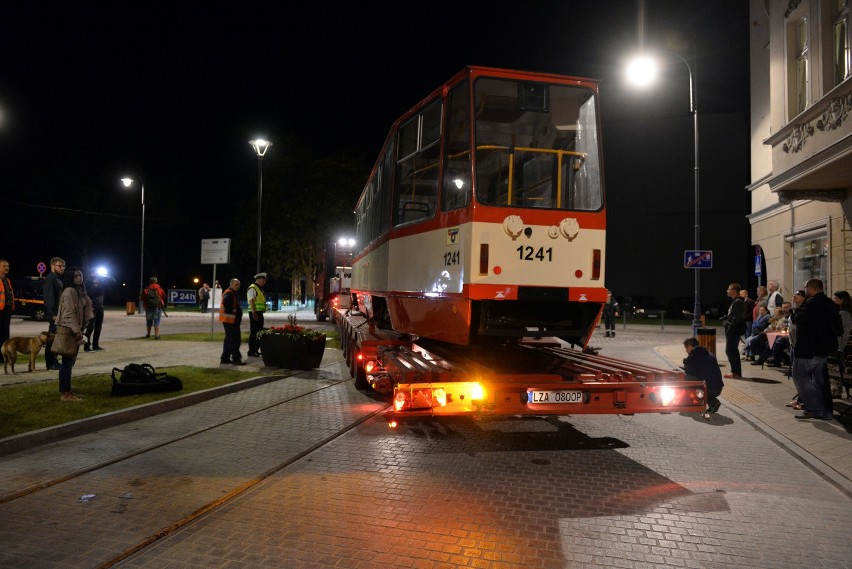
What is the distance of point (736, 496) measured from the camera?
502cm

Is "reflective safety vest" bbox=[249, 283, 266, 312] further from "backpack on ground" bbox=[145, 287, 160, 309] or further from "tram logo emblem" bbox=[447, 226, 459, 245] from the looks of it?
"tram logo emblem" bbox=[447, 226, 459, 245]

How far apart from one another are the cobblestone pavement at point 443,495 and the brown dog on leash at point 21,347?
4380 mm

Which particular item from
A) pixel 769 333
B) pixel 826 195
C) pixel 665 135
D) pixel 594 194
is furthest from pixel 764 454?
pixel 665 135

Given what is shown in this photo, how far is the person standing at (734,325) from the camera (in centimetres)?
1116

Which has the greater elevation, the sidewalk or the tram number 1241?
the tram number 1241

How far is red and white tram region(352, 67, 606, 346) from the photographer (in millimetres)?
6023

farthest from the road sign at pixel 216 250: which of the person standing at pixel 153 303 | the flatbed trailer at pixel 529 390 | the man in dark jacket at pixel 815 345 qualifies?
the man in dark jacket at pixel 815 345

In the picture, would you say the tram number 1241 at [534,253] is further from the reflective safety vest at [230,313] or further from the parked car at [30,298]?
the parked car at [30,298]

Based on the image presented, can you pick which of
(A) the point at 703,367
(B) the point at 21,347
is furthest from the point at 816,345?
(B) the point at 21,347

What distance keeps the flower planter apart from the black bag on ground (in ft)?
9.91

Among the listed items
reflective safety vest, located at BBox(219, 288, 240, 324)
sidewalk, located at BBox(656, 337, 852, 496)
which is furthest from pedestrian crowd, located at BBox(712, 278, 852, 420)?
reflective safety vest, located at BBox(219, 288, 240, 324)

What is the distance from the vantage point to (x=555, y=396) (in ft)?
17.7

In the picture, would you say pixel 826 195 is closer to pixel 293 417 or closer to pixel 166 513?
pixel 293 417

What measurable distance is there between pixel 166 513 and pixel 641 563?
3336 mm
